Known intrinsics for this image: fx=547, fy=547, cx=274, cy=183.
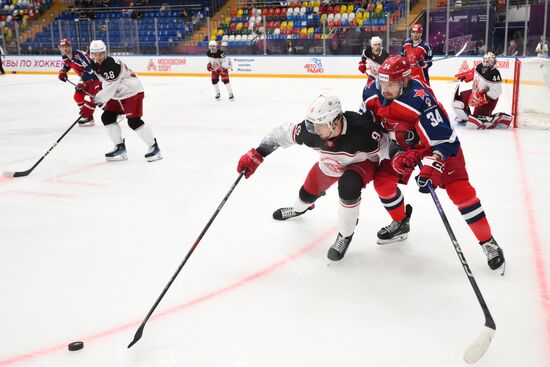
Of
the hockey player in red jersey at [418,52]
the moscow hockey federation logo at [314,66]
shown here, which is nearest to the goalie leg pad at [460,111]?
the hockey player in red jersey at [418,52]

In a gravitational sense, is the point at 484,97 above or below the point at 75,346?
above

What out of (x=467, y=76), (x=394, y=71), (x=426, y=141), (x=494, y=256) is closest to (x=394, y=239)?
(x=494, y=256)

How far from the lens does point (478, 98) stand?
6633 millimetres

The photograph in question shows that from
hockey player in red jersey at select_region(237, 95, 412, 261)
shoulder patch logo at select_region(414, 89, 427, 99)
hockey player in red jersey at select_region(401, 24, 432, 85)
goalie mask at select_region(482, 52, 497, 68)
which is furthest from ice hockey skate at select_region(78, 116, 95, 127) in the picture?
shoulder patch logo at select_region(414, 89, 427, 99)

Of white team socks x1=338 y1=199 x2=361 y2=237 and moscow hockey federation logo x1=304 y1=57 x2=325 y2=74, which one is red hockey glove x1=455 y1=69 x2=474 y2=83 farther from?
moscow hockey federation logo x1=304 y1=57 x2=325 y2=74

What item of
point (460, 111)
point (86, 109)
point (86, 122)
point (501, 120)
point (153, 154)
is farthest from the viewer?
point (86, 122)

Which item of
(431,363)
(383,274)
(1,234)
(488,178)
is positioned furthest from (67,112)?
(431,363)

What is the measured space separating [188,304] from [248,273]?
16.6 inches

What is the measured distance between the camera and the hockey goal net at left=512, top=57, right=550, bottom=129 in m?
6.51

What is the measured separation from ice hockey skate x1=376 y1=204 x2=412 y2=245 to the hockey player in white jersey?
2.89 meters

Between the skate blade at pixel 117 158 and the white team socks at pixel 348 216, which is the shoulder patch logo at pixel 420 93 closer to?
the white team socks at pixel 348 216

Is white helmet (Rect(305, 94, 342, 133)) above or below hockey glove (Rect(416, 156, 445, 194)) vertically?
above

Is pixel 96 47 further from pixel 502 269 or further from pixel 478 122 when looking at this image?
pixel 478 122

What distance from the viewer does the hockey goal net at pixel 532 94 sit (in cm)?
651
